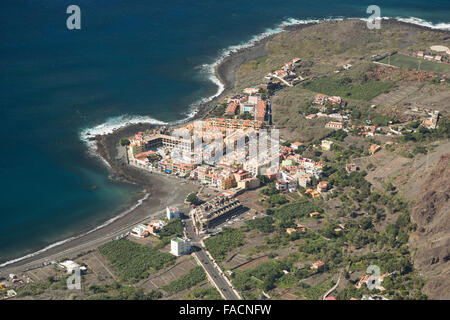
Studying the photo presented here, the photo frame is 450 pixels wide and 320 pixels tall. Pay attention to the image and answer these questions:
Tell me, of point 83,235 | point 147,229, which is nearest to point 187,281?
point 147,229

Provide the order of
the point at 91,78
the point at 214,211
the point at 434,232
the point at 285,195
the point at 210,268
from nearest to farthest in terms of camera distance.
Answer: the point at 434,232 < the point at 210,268 < the point at 214,211 < the point at 285,195 < the point at 91,78

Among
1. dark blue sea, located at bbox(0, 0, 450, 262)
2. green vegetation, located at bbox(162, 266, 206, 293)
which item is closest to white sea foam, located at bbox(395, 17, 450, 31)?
dark blue sea, located at bbox(0, 0, 450, 262)

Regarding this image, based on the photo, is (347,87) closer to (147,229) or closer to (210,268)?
(147,229)

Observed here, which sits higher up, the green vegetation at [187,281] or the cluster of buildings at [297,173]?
the cluster of buildings at [297,173]

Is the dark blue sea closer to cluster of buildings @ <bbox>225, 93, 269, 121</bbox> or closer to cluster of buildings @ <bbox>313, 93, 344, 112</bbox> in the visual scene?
cluster of buildings @ <bbox>225, 93, 269, 121</bbox>

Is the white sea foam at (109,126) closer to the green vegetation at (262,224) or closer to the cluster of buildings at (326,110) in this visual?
the cluster of buildings at (326,110)

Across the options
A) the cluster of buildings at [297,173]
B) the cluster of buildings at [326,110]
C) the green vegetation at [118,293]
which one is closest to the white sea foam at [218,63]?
the cluster of buildings at [326,110]
